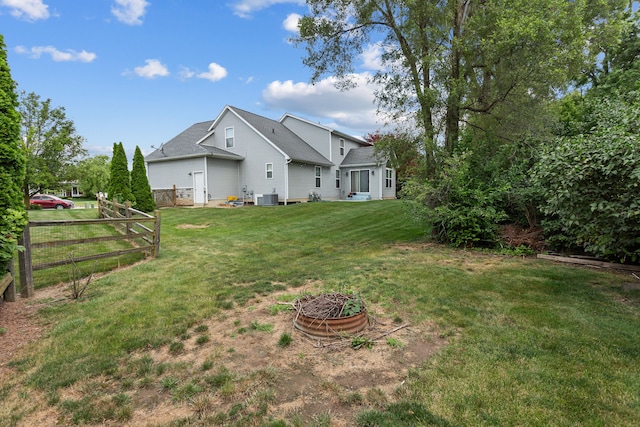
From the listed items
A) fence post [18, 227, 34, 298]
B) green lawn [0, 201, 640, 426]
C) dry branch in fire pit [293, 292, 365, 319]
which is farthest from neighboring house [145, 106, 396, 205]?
dry branch in fire pit [293, 292, 365, 319]

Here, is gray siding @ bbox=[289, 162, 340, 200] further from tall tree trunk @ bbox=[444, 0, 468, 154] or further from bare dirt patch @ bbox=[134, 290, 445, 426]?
bare dirt patch @ bbox=[134, 290, 445, 426]

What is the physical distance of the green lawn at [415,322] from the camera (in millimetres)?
2270

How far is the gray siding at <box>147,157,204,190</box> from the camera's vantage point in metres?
19.9

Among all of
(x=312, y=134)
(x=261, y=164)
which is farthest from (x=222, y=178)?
(x=312, y=134)

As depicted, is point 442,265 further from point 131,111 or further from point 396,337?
point 131,111

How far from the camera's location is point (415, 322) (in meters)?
3.78

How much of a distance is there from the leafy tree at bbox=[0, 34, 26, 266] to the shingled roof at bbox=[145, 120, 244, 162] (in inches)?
592

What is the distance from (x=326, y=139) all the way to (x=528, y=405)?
22274 mm

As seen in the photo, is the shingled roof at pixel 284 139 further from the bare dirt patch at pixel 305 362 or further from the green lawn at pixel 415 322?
the bare dirt patch at pixel 305 362

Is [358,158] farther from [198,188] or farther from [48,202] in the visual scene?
[48,202]

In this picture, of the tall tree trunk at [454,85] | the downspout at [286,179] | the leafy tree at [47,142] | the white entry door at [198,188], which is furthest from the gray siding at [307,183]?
the leafy tree at [47,142]

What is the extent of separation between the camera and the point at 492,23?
7.80 meters

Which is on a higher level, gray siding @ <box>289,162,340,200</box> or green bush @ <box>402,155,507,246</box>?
gray siding @ <box>289,162,340,200</box>

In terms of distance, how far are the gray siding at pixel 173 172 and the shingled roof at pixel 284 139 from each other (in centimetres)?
412
